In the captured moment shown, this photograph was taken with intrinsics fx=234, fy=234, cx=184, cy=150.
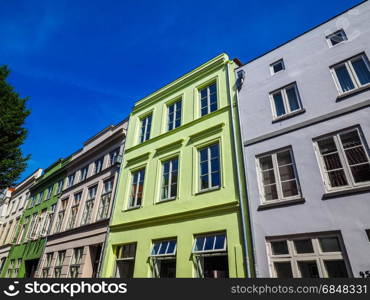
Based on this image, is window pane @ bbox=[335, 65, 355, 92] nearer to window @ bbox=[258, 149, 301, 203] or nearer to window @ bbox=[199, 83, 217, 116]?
window @ bbox=[258, 149, 301, 203]

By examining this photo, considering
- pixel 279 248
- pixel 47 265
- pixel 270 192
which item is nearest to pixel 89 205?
pixel 47 265

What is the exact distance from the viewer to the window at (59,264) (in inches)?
595

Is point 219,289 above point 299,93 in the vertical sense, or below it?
below

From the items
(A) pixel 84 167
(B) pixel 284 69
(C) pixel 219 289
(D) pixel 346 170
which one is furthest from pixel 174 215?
(A) pixel 84 167

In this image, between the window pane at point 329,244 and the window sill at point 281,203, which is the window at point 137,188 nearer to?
the window sill at point 281,203

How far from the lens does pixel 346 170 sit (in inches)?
271

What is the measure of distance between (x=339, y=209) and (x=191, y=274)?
531 centimetres

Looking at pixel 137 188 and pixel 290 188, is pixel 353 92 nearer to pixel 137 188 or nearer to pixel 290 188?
pixel 290 188

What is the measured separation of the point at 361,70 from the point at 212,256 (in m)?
8.35

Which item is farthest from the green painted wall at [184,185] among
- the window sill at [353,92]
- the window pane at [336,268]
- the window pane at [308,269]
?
the window sill at [353,92]

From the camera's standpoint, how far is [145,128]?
610 inches

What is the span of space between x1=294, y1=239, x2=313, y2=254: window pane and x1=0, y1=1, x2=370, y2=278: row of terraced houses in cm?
4

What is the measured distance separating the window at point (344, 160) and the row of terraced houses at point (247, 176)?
0.10 feet

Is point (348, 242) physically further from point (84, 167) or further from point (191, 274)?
point (84, 167)
